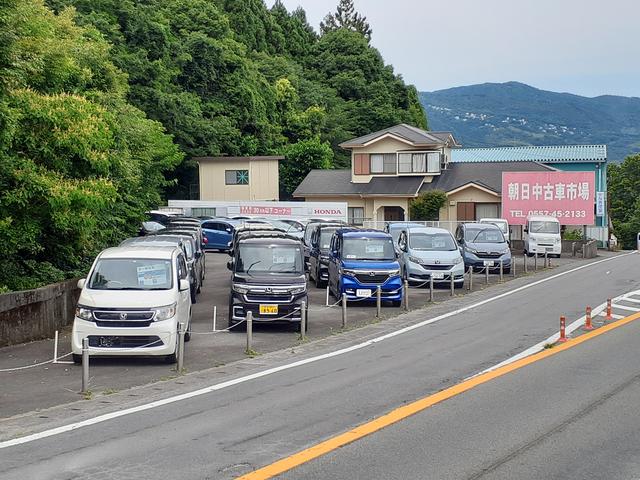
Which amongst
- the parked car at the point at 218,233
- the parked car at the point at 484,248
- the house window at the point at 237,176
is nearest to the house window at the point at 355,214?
the house window at the point at 237,176

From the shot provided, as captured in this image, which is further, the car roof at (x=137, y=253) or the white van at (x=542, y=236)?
the white van at (x=542, y=236)

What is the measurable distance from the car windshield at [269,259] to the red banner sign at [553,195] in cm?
2812

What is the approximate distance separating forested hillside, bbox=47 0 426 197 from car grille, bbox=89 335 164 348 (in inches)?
1445

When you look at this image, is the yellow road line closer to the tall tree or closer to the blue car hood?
the blue car hood

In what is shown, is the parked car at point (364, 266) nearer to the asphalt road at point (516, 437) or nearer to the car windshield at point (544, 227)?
the asphalt road at point (516, 437)

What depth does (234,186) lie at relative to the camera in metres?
56.8

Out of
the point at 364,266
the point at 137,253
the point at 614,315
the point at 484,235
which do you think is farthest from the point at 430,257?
the point at 137,253

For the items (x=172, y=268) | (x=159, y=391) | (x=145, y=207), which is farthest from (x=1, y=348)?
(x=145, y=207)

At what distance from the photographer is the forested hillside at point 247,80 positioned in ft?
182

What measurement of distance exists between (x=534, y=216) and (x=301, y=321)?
28806mm

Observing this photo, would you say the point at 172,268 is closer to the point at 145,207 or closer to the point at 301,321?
the point at 301,321

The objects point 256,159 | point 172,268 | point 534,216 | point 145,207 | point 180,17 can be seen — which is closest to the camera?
point 172,268

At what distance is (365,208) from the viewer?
57.3 meters

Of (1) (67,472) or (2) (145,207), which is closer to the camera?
(1) (67,472)
